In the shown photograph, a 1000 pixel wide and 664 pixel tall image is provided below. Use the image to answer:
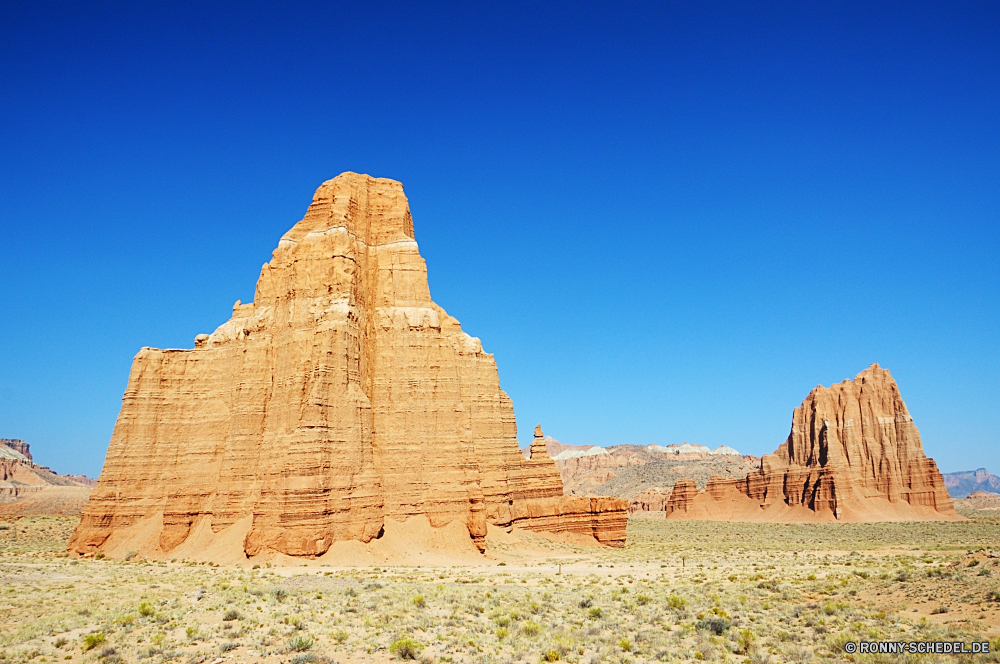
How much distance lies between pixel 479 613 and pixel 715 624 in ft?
24.9

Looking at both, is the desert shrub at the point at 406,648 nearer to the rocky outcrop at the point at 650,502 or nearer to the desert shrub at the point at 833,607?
the desert shrub at the point at 833,607

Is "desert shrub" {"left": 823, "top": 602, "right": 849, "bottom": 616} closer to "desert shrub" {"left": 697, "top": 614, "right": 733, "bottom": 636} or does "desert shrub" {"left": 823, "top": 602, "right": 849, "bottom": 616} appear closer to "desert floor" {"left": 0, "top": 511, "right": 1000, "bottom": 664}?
"desert floor" {"left": 0, "top": 511, "right": 1000, "bottom": 664}

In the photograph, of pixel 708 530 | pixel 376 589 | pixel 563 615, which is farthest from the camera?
pixel 708 530

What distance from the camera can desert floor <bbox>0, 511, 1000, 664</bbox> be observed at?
17.4 m

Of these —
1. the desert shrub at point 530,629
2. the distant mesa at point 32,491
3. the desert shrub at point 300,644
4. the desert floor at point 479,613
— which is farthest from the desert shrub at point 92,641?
the distant mesa at point 32,491

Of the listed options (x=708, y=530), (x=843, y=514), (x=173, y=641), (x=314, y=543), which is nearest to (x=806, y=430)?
(x=843, y=514)

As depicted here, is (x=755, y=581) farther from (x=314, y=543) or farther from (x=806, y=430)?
(x=806, y=430)

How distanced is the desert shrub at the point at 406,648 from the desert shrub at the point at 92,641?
308 inches

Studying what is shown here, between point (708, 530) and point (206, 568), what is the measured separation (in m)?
61.1

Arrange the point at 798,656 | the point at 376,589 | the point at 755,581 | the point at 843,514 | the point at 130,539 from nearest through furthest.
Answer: the point at 798,656 → the point at 376,589 → the point at 755,581 → the point at 130,539 → the point at 843,514

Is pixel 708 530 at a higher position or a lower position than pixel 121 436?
lower

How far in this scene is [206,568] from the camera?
34.9 meters

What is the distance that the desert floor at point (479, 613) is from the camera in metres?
17.4

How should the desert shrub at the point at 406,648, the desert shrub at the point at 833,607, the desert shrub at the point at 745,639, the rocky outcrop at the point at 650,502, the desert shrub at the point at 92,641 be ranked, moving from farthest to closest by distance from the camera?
the rocky outcrop at the point at 650,502 → the desert shrub at the point at 833,607 → the desert shrub at the point at 745,639 → the desert shrub at the point at 92,641 → the desert shrub at the point at 406,648
